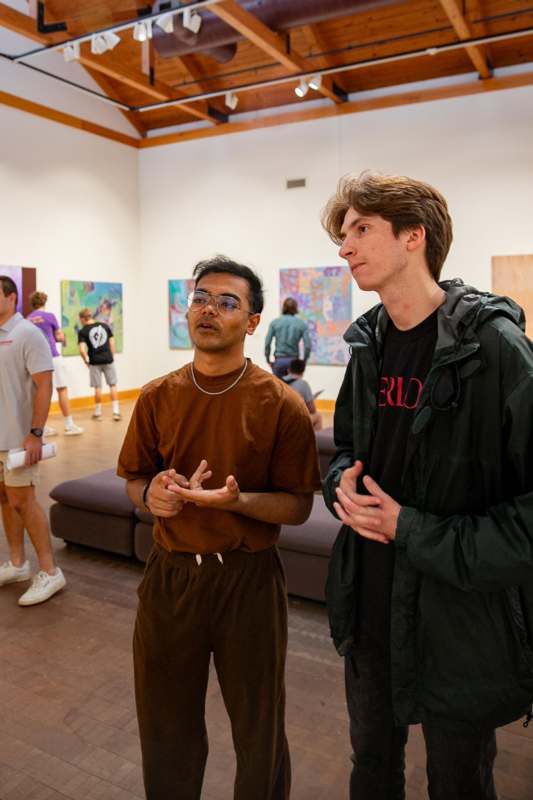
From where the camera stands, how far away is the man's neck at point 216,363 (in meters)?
1.62

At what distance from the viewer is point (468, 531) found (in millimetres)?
1214

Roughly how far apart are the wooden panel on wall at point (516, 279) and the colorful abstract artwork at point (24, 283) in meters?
7.46

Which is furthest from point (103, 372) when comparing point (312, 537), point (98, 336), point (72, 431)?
point (312, 537)

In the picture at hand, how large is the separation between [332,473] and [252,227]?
33.5ft

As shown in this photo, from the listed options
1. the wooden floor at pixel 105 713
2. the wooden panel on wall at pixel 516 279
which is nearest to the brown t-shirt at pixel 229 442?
the wooden floor at pixel 105 713

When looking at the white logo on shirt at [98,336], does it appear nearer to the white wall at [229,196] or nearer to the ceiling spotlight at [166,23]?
the white wall at [229,196]

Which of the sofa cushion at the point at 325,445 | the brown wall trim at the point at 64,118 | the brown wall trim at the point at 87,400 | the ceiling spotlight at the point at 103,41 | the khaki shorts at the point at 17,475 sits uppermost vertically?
the brown wall trim at the point at 64,118

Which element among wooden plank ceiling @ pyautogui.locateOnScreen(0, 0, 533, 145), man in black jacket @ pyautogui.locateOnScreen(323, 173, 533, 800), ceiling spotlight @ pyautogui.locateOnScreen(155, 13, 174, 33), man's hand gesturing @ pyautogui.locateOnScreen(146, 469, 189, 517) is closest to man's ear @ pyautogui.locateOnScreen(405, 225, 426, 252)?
man in black jacket @ pyautogui.locateOnScreen(323, 173, 533, 800)

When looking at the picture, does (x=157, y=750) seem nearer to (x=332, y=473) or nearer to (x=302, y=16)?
A: (x=332, y=473)

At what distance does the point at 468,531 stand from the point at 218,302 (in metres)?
0.86

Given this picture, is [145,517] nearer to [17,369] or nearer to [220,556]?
[17,369]

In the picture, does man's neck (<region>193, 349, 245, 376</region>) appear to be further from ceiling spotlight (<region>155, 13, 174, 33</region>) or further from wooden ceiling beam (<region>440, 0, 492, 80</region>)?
wooden ceiling beam (<region>440, 0, 492, 80</region>)

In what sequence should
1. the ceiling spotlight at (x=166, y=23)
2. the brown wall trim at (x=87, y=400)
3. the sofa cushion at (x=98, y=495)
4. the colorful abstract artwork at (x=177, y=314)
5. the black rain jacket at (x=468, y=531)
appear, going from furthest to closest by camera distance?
the colorful abstract artwork at (x=177, y=314), the brown wall trim at (x=87, y=400), the ceiling spotlight at (x=166, y=23), the sofa cushion at (x=98, y=495), the black rain jacket at (x=468, y=531)

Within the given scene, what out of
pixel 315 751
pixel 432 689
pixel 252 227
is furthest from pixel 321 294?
pixel 432 689
